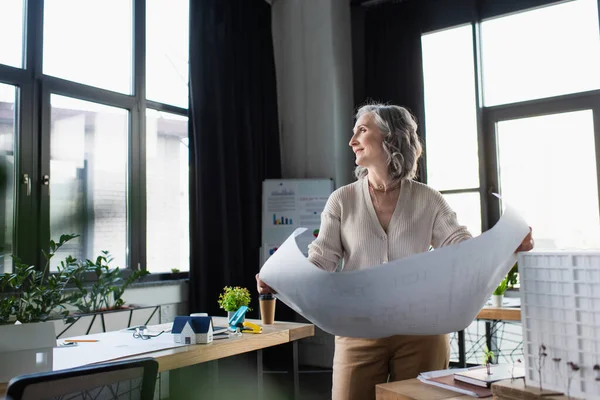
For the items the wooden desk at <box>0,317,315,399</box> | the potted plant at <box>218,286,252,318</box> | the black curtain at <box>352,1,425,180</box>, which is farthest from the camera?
the black curtain at <box>352,1,425,180</box>

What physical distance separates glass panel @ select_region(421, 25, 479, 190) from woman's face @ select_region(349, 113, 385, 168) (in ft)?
11.2

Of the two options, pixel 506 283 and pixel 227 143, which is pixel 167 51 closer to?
pixel 227 143

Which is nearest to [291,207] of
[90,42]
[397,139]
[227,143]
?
[227,143]

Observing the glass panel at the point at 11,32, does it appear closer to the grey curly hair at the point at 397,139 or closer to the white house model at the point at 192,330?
the white house model at the point at 192,330

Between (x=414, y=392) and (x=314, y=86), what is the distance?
4.32m

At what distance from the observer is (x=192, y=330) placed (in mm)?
2018

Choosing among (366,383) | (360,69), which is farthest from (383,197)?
(360,69)

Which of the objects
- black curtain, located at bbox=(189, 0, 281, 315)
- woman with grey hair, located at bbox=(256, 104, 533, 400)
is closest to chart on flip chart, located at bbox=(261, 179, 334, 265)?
black curtain, located at bbox=(189, 0, 281, 315)

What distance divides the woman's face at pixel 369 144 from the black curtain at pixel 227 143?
295 cm

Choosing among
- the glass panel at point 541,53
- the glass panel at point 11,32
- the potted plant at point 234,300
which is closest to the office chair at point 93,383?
the potted plant at point 234,300

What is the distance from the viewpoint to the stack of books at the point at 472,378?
4.09ft

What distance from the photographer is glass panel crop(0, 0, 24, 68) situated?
339 centimetres

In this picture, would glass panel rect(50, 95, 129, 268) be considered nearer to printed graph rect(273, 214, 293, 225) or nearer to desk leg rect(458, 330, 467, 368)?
printed graph rect(273, 214, 293, 225)

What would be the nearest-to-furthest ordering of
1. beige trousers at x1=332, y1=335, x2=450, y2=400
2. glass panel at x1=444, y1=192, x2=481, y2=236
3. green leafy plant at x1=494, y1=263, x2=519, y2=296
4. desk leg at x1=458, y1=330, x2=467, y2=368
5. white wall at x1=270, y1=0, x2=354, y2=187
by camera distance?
beige trousers at x1=332, y1=335, x2=450, y2=400 → green leafy plant at x1=494, y1=263, x2=519, y2=296 → desk leg at x1=458, y1=330, x2=467, y2=368 → glass panel at x1=444, y1=192, x2=481, y2=236 → white wall at x1=270, y1=0, x2=354, y2=187
